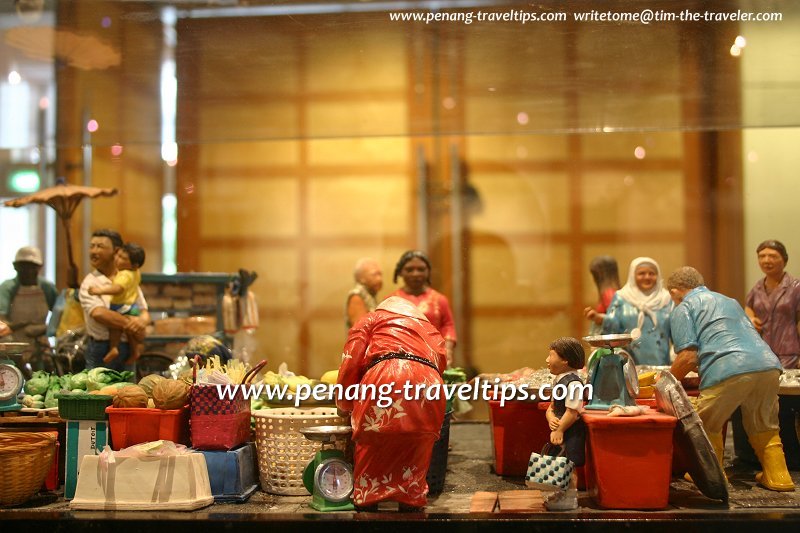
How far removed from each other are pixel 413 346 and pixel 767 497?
247 cm

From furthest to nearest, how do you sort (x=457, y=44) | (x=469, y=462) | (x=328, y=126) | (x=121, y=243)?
(x=328, y=126)
(x=121, y=243)
(x=469, y=462)
(x=457, y=44)

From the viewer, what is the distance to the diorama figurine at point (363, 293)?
324 inches

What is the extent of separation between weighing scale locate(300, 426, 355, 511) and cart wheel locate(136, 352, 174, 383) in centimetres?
336

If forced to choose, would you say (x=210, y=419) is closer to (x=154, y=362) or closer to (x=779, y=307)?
(x=154, y=362)

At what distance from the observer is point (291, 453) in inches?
218

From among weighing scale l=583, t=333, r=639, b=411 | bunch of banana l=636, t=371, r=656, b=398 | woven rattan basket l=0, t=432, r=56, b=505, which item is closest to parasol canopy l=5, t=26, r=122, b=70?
woven rattan basket l=0, t=432, r=56, b=505

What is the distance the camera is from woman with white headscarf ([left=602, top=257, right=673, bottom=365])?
692cm

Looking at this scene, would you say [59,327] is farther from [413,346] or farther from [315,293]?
[413,346]

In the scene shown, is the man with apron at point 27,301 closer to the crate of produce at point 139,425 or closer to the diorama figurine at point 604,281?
the crate of produce at point 139,425

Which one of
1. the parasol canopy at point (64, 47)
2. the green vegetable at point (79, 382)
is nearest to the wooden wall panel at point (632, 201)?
the parasol canopy at point (64, 47)

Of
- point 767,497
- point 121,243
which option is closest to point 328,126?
point 121,243

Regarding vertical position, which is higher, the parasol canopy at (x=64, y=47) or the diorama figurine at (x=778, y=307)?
the parasol canopy at (x=64, y=47)

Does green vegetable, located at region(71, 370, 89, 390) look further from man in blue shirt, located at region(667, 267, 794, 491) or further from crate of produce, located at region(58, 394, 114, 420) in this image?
man in blue shirt, located at region(667, 267, 794, 491)

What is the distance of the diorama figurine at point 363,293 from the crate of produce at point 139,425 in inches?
113
